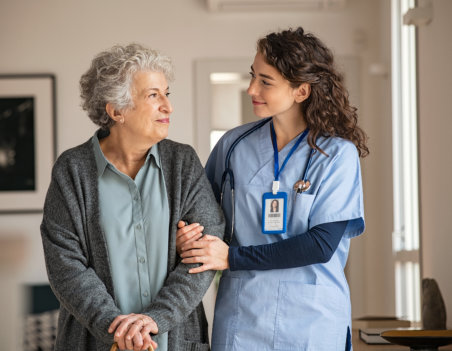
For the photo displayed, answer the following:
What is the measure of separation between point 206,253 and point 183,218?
0.41 feet

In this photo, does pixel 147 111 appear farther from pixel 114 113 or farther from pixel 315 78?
pixel 315 78

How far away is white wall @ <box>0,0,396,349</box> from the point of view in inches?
181

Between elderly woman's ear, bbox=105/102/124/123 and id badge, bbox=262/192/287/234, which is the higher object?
elderly woman's ear, bbox=105/102/124/123

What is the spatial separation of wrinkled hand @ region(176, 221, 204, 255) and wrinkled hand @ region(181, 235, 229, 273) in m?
0.01

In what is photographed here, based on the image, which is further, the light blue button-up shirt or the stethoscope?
the stethoscope

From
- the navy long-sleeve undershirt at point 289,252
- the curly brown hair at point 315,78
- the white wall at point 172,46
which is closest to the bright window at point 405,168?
the white wall at point 172,46

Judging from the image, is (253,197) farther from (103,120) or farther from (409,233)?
(409,233)

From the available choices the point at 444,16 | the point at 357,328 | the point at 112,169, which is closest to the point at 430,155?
the point at 444,16

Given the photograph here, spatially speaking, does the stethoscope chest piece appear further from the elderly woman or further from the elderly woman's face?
the elderly woman's face

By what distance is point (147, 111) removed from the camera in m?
1.91

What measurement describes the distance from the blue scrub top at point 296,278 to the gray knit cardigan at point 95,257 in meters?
0.10

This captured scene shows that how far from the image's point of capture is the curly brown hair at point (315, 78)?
197cm

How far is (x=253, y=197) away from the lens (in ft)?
6.63

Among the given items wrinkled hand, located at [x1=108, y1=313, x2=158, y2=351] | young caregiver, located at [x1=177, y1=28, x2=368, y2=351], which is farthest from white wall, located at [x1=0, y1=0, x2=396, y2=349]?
wrinkled hand, located at [x1=108, y1=313, x2=158, y2=351]
